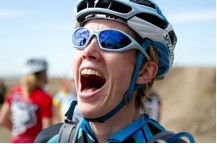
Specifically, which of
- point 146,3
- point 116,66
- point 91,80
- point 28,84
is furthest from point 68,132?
point 28,84

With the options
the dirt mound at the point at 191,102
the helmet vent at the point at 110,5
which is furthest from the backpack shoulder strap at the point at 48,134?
the dirt mound at the point at 191,102

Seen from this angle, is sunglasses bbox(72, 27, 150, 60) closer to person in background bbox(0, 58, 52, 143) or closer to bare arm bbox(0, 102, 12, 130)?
person in background bbox(0, 58, 52, 143)

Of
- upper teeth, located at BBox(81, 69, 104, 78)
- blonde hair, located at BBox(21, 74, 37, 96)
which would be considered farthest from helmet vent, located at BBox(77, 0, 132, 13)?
blonde hair, located at BBox(21, 74, 37, 96)

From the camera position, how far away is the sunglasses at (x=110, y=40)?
8.32 ft

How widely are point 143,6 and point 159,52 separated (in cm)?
28

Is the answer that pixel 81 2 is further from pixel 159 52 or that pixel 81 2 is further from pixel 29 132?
pixel 29 132

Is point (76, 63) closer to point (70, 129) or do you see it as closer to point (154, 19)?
point (70, 129)

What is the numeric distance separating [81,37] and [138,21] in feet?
1.06

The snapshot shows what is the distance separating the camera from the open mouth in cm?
251

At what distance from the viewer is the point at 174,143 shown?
8.07ft

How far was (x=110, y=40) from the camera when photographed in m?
2.54

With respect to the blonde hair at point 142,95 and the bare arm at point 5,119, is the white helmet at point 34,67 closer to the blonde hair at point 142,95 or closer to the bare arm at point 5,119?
the bare arm at point 5,119

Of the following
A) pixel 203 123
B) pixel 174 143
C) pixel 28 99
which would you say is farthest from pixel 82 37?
pixel 203 123

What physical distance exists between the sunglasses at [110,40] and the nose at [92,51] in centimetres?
2
